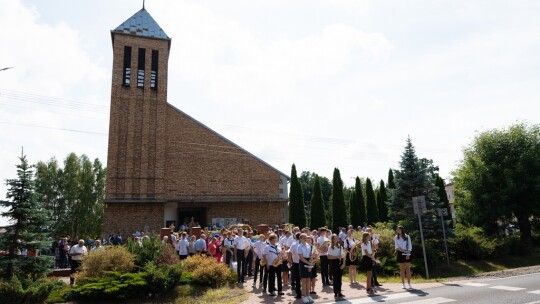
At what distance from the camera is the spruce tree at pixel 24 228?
1029cm

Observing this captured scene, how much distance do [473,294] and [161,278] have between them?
817 cm

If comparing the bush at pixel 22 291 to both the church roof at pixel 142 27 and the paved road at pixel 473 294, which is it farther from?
the church roof at pixel 142 27

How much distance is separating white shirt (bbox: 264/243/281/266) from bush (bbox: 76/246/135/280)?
4019 mm

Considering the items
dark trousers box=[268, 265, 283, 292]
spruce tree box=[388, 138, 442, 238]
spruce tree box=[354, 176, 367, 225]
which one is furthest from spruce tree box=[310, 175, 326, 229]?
dark trousers box=[268, 265, 283, 292]

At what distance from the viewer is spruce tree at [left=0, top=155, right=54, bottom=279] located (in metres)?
10.3

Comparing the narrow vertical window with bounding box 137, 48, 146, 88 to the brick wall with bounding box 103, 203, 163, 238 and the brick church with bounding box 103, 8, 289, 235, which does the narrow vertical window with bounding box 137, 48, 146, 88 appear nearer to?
the brick church with bounding box 103, 8, 289, 235

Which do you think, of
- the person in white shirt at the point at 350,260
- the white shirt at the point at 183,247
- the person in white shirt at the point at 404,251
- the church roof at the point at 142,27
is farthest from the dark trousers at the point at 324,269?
the church roof at the point at 142,27

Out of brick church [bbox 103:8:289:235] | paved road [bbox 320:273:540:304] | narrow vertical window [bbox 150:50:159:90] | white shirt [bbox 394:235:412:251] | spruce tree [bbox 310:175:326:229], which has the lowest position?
paved road [bbox 320:273:540:304]

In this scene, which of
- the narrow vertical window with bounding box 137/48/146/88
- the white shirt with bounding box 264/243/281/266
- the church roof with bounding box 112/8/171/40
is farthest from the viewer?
the church roof with bounding box 112/8/171/40

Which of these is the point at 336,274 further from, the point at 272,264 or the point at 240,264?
the point at 240,264

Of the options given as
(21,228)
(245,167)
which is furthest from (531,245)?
(21,228)

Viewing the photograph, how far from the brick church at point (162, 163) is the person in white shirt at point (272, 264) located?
58.3 ft

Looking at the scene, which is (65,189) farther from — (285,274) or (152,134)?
(285,274)

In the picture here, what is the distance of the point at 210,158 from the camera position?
2906 cm
